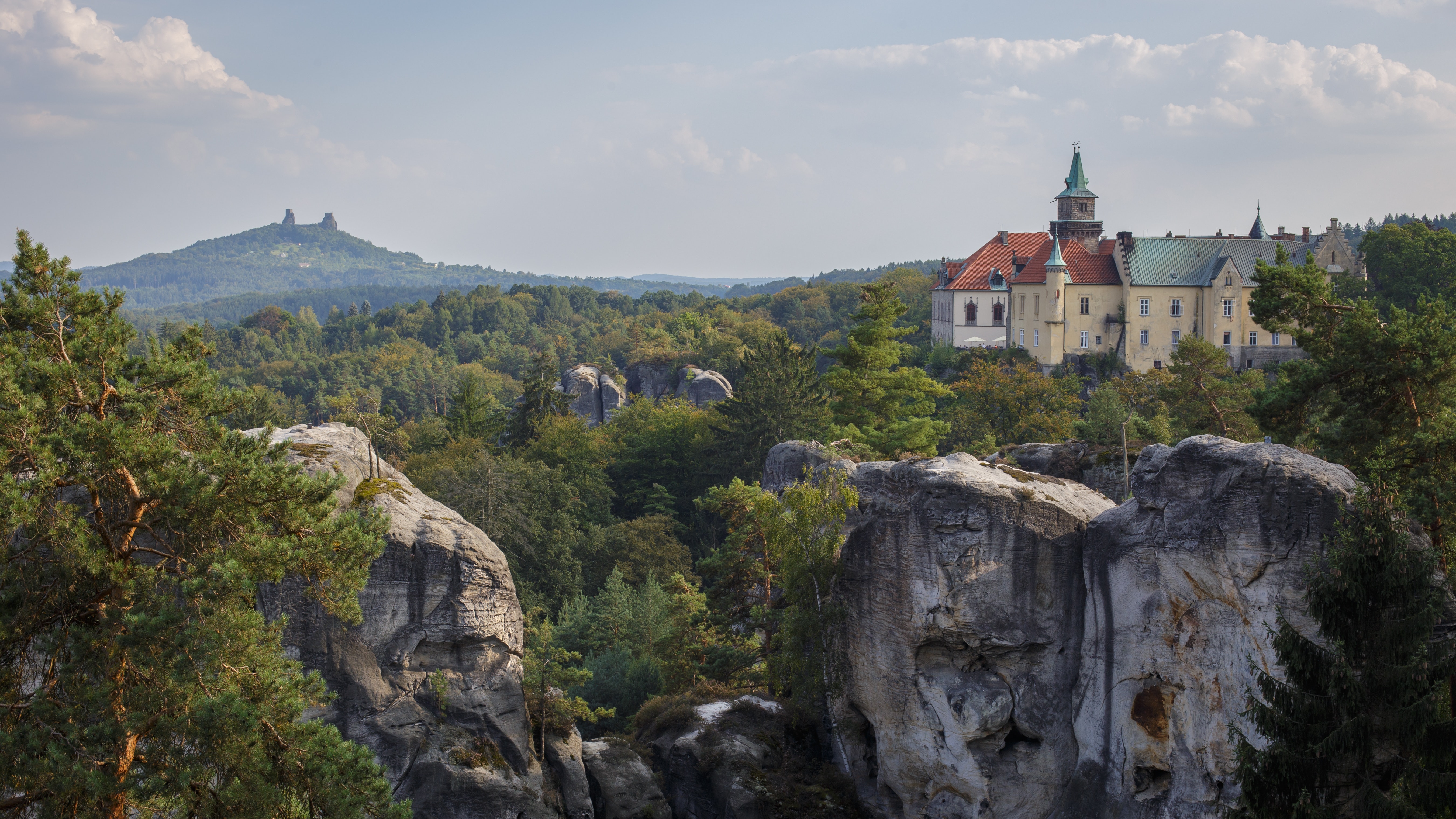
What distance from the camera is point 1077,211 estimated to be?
75375 mm

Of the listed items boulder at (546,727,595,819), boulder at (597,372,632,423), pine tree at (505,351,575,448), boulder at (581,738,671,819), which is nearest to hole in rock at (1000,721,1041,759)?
boulder at (581,738,671,819)

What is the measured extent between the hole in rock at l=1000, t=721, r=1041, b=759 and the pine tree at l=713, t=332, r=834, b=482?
28.4 metres

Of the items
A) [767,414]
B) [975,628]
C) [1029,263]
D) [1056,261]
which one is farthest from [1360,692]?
[1029,263]

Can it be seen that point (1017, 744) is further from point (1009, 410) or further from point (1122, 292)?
point (1122, 292)

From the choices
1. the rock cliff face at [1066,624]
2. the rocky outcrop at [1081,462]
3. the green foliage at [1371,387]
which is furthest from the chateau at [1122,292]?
the rock cliff face at [1066,624]

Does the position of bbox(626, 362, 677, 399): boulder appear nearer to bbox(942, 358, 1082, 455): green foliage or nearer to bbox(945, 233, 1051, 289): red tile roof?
bbox(945, 233, 1051, 289): red tile roof

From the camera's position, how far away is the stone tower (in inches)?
2950

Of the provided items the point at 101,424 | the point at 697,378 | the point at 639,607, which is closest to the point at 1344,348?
the point at 101,424

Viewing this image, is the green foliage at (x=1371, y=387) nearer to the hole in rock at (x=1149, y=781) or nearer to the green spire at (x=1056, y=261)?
the hole in rock at (x=1149, y=781)

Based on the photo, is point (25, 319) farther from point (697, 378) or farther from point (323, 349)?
point (323, 349)

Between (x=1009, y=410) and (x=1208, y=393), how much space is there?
12271 mm

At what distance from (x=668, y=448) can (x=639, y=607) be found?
20531 mm

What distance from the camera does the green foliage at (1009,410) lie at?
49938 mm

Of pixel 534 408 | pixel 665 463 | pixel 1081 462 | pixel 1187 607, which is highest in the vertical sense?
pixel 1081 462
